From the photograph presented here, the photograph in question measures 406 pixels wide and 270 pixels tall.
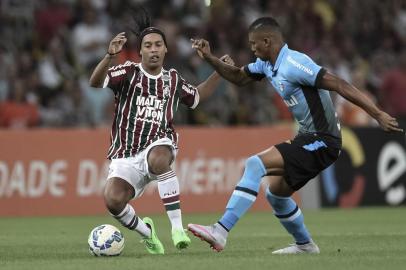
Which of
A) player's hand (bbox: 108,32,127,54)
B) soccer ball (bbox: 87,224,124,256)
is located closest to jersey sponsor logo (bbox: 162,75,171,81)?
player's hand (bbox: 108,32,127,54)

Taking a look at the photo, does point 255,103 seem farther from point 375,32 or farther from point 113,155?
point 113,155

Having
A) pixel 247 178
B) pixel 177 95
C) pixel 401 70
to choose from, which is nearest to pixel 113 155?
pixel 177 95

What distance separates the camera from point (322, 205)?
61.0 ft

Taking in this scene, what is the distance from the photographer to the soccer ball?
9.57m

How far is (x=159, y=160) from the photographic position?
9.98 meters

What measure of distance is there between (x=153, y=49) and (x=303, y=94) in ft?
5.33

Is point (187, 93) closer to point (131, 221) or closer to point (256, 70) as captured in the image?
point (256, 70)

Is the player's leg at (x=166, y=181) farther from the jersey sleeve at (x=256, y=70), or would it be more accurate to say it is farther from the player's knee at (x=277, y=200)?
the jersey sleeve at (x=256, y=70)

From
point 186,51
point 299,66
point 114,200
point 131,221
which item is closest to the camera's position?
point 299,66

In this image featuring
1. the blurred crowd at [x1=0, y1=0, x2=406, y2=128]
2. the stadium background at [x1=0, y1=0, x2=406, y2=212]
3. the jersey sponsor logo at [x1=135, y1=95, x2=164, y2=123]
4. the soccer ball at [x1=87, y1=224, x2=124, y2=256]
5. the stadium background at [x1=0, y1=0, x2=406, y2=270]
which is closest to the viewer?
the soccer ball at [x1=87, y1=224, x2=124, y2=256]

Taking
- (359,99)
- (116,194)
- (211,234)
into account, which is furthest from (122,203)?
(359,99)

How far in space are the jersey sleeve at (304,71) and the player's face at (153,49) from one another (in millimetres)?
1398

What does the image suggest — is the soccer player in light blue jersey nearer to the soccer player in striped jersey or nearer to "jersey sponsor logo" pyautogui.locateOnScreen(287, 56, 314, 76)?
"jersey sponsor logo" pyautogui.locateOnScreen(287, 56, 314, 76)

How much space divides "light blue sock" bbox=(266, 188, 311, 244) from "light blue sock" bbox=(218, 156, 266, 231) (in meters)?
0.54
